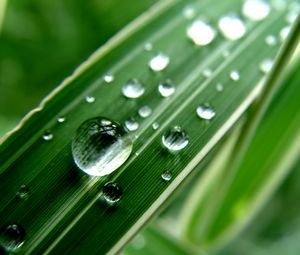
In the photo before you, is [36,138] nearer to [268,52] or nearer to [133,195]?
[133,195]

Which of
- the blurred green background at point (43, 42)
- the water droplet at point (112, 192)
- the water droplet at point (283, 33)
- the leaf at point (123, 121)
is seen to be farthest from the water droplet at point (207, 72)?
the blurred green background at point (43, 42)

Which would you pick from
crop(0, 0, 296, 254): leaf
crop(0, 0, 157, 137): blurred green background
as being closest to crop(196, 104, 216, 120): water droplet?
crop(0, 0, 296, 254): leaf

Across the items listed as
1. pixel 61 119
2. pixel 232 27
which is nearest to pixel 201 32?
pixel 232 27

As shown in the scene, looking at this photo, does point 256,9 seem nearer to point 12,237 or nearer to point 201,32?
point 201,32

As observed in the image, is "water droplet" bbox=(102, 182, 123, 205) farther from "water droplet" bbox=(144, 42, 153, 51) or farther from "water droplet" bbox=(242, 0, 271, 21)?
"water droplet" bbox=(242, 0, 271, 21)

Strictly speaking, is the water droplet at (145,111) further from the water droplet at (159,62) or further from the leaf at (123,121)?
the water droplet at (159,62)

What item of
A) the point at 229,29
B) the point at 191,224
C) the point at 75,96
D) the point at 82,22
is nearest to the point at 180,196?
the point at 191,224
